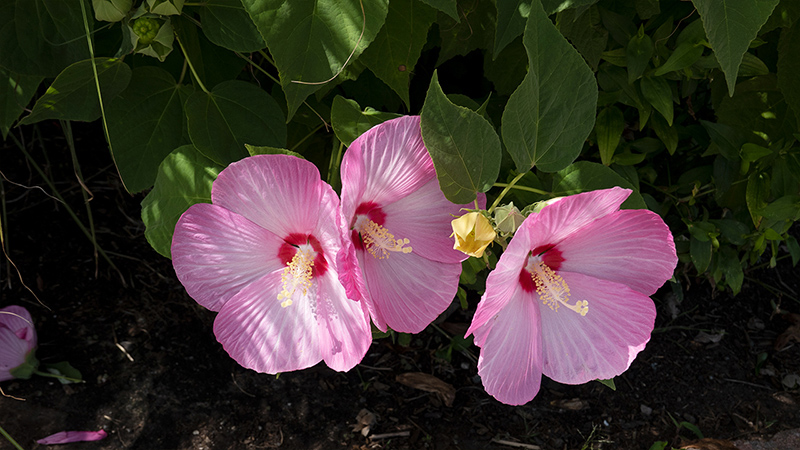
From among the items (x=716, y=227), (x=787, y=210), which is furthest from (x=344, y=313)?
(x=716, y=227)

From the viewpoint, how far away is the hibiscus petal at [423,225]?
678mm

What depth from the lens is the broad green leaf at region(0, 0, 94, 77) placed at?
2.74 ft

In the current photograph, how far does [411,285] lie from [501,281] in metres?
0.14

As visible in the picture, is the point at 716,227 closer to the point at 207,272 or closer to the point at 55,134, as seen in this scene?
the point at 207,272

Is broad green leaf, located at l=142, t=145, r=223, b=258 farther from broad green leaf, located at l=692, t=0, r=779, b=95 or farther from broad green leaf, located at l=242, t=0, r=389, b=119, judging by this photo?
broad green leaf, located at l=692, t=0, r=779, b=95

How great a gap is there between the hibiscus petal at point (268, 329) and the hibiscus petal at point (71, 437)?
3.24 ft

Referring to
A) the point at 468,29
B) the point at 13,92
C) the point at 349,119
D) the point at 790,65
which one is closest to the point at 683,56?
the point at 790,65

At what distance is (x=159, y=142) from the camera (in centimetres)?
92

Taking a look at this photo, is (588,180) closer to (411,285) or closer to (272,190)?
(411,285)

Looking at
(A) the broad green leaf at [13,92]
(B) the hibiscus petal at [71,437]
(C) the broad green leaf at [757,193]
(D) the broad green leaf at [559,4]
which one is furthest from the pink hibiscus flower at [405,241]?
(B) the hibiscus petal at [71,437]

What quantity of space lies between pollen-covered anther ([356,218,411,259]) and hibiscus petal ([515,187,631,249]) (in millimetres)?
142

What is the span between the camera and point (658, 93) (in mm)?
974

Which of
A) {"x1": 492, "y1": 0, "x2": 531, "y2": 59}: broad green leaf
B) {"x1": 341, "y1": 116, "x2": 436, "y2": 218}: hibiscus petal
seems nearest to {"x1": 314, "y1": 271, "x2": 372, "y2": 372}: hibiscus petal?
{"x1": 341, "y1": 116, "x2": 436, "y2": 218}: hibiscus petal

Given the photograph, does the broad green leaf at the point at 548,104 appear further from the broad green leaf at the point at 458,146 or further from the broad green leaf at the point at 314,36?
the broad green leaf at the point at 314,36
